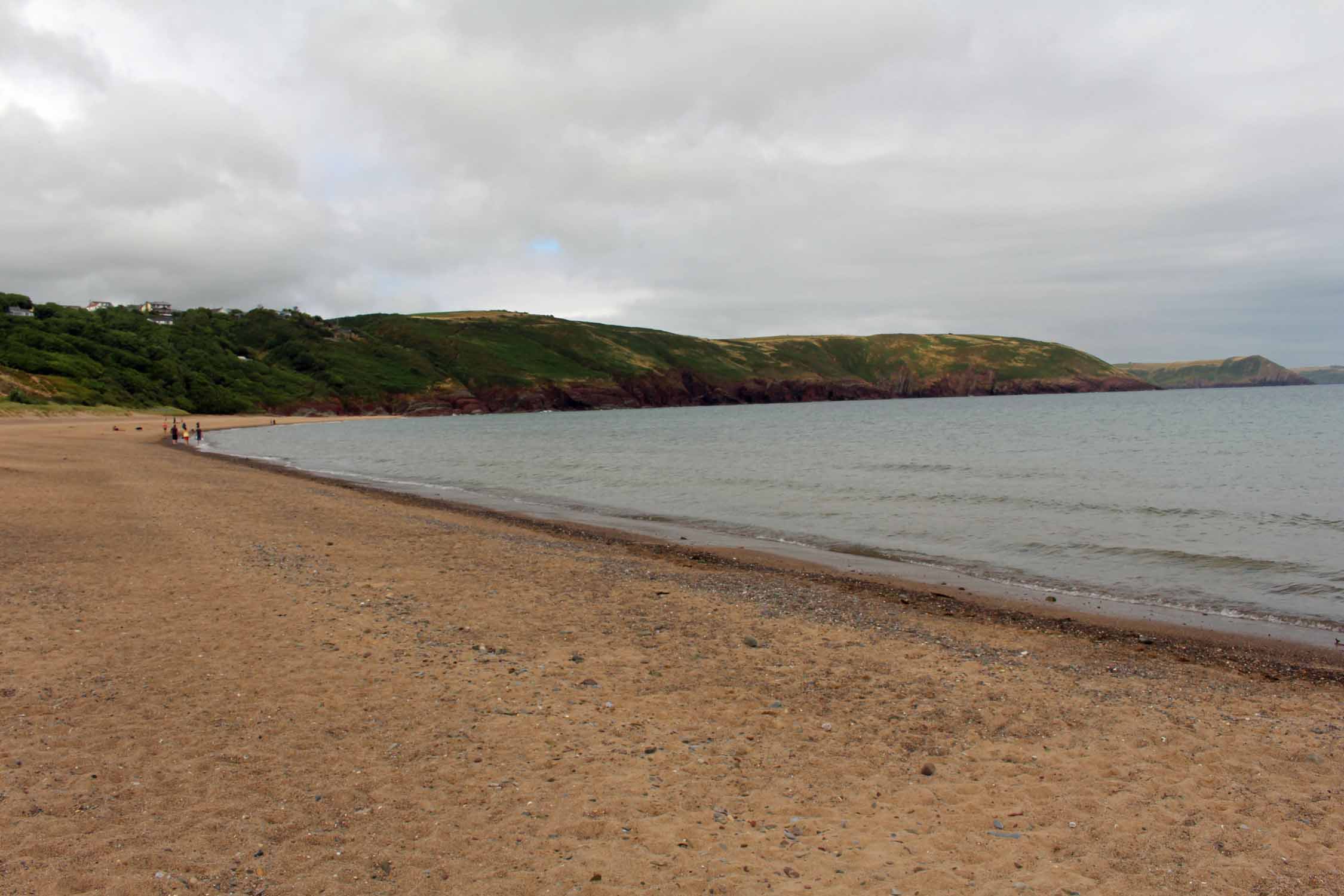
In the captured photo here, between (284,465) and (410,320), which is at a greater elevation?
(410,320)

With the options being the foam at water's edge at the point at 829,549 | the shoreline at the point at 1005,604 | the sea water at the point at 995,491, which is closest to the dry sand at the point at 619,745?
the shoreline at the point at 1005,604

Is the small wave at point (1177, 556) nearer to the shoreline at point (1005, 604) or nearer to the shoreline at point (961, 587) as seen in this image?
the shoreline at point (961, 587)

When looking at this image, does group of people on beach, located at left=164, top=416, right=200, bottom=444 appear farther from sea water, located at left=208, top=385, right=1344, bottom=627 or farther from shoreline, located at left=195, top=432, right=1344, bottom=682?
shoreline, located at left=195, top=432, right=1344, bottom=682

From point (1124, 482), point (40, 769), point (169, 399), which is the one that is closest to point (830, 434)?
point (1124, 482)

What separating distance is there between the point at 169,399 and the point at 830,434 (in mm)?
89280

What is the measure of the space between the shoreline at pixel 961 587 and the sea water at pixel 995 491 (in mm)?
453

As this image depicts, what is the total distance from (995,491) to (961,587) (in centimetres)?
1486

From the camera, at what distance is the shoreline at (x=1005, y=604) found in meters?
10.5

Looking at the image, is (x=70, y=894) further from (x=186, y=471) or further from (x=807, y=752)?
(x=186, y=471)

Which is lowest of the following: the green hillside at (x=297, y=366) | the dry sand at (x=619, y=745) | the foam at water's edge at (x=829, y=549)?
the foam at water's edge at (x=829, y=549)

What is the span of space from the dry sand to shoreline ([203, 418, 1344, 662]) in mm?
1093

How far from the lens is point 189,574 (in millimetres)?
12578

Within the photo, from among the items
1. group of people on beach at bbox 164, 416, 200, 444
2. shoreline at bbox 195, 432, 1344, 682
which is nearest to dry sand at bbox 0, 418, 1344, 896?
shoreline at bbox 195, 432, 1344, 682

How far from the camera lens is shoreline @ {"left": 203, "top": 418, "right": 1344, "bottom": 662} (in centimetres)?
1162
